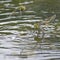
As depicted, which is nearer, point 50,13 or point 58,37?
point 58,37

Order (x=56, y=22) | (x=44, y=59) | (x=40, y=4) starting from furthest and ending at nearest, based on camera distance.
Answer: (x=40, y=4), (x=56, y=22), (x=44, y=59)

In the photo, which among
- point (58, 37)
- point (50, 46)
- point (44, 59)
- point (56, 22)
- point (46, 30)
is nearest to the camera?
point (44, 59)

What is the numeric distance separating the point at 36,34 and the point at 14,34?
0.51 m

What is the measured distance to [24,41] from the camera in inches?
283

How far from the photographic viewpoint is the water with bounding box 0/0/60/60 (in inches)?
248

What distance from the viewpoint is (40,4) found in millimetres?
11383

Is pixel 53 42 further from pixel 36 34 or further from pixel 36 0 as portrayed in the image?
pixel 36 0

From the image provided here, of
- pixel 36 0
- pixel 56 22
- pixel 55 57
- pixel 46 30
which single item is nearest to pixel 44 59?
pixel 55 57

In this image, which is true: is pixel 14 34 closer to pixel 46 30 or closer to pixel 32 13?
pixel 46 30

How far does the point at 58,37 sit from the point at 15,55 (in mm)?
1475

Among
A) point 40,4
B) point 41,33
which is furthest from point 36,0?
point 41,33

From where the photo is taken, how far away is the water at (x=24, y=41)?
248 inches

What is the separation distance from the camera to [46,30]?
26.3 feet

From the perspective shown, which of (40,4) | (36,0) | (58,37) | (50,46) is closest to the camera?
(50,46)
